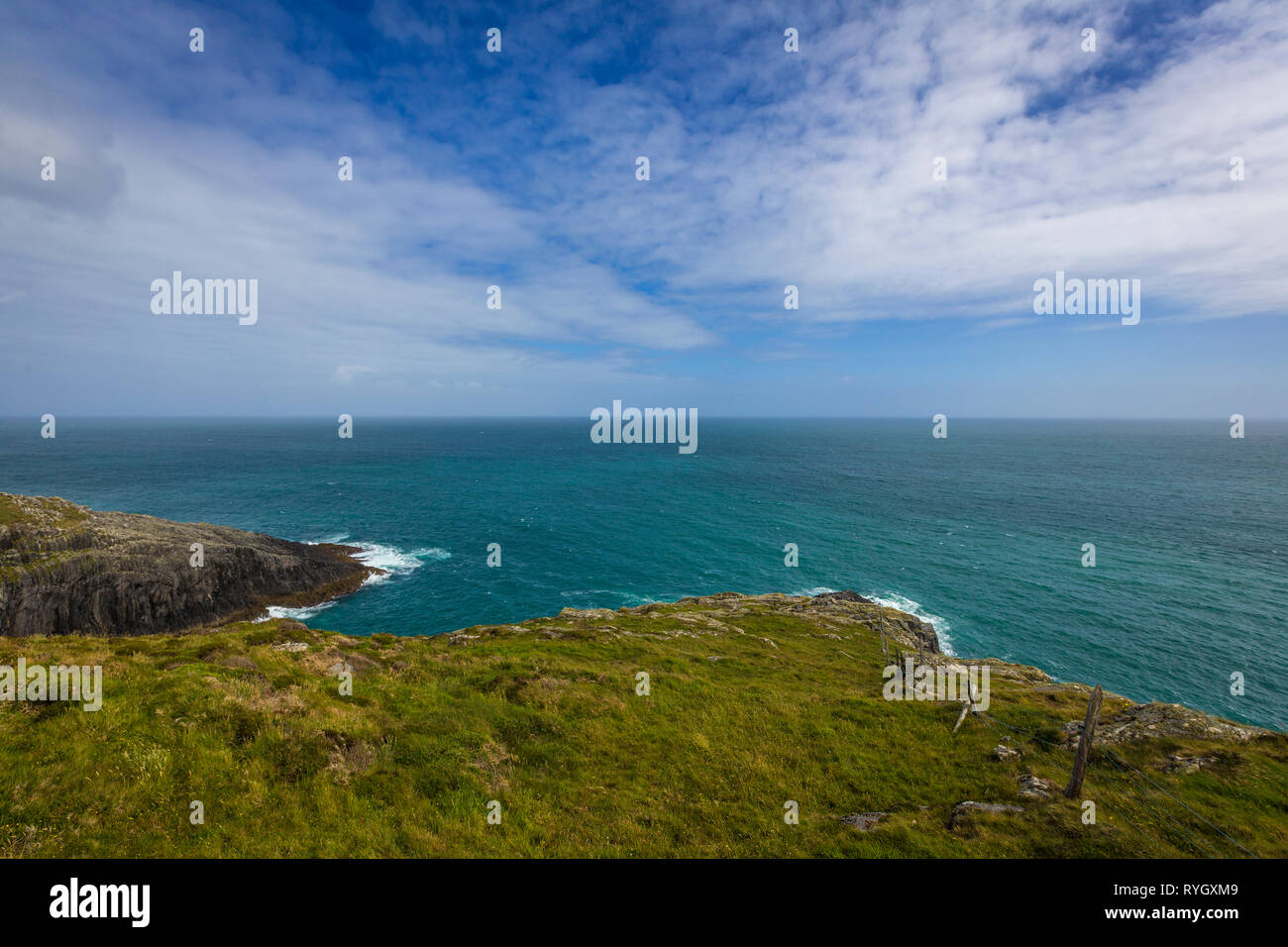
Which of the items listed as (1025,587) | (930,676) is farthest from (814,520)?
(930,676)

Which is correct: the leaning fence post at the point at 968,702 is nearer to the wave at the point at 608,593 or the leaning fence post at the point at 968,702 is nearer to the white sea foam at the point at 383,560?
the wave at the point at 608,593

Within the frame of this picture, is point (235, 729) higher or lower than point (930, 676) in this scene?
higher

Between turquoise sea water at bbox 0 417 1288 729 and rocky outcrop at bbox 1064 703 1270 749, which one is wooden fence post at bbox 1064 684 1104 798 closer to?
rocky outcrop at bbox 1064 703 1270 749

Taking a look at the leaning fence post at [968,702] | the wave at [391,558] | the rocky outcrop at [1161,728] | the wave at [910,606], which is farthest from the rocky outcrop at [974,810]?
the wave at [391,558]

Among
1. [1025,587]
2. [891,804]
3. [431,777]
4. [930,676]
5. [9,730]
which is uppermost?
[9,730]

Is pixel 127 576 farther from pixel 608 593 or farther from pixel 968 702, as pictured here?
pixel 968 702
